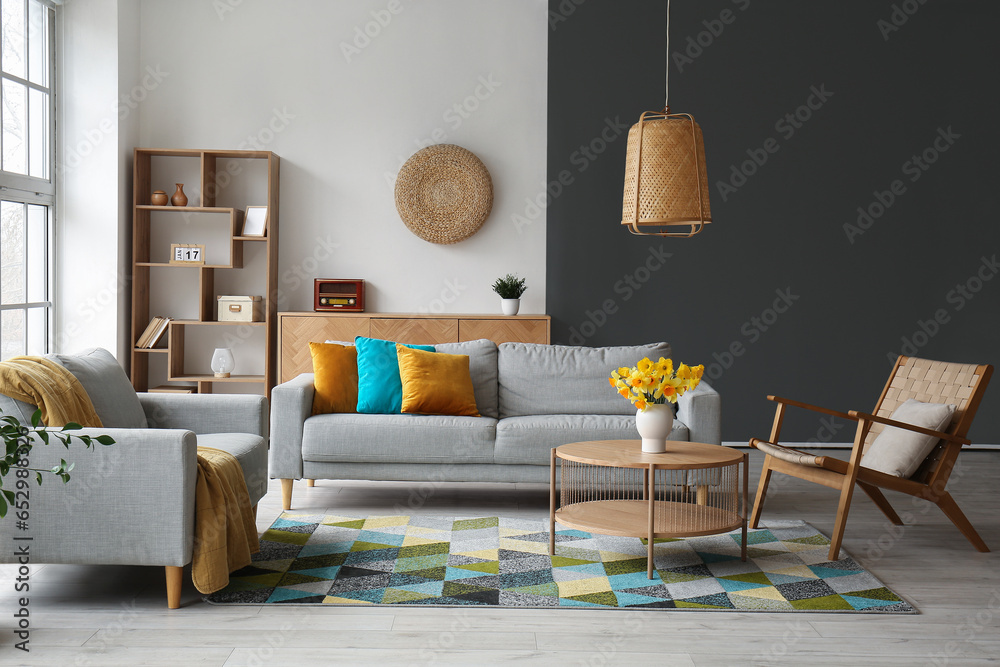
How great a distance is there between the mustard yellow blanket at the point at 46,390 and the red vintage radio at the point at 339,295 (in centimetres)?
308

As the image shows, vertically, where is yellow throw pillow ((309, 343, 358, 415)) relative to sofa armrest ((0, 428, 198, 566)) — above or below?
above

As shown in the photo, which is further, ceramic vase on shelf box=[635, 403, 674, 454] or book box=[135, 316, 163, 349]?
book box=[135, 316, 163, 349]

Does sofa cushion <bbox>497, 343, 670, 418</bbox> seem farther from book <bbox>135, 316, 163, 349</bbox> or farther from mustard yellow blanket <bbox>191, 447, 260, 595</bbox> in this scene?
book <bbox>135, 316, 163, 349</bbox>

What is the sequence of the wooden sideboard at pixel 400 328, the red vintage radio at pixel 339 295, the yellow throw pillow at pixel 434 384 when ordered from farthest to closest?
the red vintage radio at pixel 339 295, the wooden sideboard at pixel 400 328, the yellow throw pillow at pixel 434 384

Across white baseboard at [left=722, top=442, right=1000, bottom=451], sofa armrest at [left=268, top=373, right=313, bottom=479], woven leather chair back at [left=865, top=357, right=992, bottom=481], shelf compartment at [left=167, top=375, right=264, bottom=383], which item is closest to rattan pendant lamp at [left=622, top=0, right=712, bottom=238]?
woven leather chair back at [left=865, top=357, right=992, bottom=481]

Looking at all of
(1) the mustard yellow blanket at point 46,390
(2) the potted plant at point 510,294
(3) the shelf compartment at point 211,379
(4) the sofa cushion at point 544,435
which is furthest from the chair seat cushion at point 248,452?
(2) the potted plant at point 510,294

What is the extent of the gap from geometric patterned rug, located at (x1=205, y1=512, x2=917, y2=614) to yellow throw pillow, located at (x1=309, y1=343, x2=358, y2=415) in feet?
2.08

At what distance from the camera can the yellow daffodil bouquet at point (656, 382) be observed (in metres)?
3.58

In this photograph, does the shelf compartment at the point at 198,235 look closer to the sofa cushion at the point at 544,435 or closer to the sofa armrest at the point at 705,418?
the sofa cushion at the point at 544,435

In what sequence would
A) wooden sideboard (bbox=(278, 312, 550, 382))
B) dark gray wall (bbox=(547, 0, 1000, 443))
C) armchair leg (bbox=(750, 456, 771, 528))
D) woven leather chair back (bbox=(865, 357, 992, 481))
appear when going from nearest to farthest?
woven leather chair back (bbox=(865, 357, 992, 481)) → armchair leg (bbox=(750, 456, 771, 528)) → wooden sideboard (bbox=(278, 312, 550, 382)) → dark gray wall (bbox=(547, 0, 1000, 443))

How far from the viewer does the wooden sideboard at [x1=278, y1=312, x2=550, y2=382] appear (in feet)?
19.8

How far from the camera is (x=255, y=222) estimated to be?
20.5ft

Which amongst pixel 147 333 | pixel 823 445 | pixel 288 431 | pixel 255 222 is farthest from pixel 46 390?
pixel 823 445

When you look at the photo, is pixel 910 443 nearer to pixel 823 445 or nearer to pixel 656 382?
pixel 656 382
